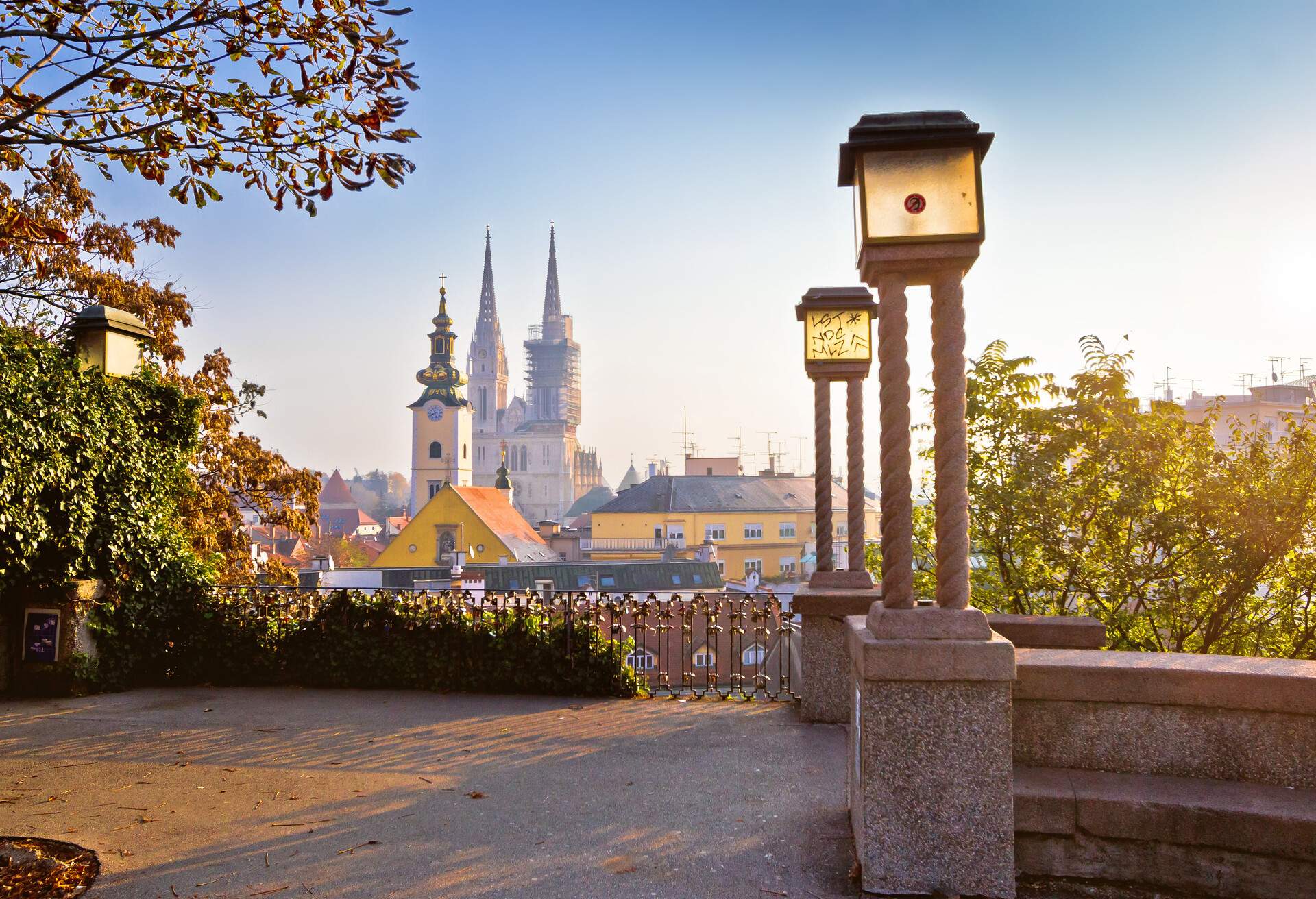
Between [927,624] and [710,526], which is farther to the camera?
[710,526]

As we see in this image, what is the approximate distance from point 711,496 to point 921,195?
207 feet

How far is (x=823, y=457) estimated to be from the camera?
7875 mm

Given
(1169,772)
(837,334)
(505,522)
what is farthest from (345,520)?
(1169,772)

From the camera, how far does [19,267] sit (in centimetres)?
1488

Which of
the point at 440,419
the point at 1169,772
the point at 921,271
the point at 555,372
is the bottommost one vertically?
the point at 1169,772

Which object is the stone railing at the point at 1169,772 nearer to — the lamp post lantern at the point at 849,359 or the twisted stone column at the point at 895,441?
the twisted stone column at the point at 895,441

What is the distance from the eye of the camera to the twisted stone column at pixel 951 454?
4.04m

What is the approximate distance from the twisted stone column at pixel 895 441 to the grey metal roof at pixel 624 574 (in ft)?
130

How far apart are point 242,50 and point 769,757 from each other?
5.37 meters

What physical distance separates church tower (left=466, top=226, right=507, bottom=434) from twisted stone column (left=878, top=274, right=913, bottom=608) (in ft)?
506

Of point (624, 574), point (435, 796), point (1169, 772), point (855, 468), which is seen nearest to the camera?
point (1169, 772)

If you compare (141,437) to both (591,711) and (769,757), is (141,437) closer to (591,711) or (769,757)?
(591,711)

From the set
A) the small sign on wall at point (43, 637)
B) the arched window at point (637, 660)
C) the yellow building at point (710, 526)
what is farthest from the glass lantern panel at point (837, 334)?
the yellow building at point (710, 526)

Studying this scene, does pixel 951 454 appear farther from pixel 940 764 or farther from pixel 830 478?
pixel 830 478
